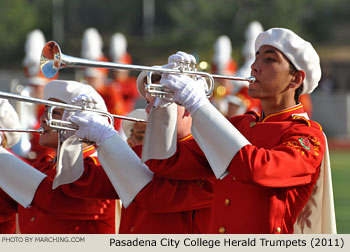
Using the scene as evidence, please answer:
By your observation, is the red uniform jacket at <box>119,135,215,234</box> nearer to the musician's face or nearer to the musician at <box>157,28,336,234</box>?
the musician at <box>157,28,336,234</box>

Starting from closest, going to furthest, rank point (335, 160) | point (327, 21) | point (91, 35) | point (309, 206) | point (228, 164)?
point (228, 164) → point (309, 206) → point (91, 35) → point (335, 160) → point (327, 21)

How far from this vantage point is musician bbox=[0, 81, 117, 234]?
14.6 feet

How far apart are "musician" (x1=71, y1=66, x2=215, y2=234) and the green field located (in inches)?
178

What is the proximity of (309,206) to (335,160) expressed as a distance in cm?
1466

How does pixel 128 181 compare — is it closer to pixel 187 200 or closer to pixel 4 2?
pixel 187 200

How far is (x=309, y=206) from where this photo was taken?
4039 mm

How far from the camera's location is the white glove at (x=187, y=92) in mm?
3668

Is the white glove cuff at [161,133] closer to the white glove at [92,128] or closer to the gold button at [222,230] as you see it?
the white glove at [92,128]

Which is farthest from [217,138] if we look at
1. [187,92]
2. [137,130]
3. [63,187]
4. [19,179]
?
[137,130]

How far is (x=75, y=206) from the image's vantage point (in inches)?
182

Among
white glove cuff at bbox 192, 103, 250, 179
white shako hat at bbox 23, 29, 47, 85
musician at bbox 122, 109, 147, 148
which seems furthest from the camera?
white shako hat at bbox 23, 29, 47, 85

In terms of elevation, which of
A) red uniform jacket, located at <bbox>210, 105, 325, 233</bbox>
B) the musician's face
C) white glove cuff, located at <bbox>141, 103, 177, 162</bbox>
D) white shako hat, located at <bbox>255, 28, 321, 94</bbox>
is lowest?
red uniform jacket, located at <bbox>210, 105, 325, 233</bbox>

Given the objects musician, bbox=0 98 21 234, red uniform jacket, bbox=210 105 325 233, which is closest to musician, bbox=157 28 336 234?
red uniform jacket, bbox=210 105 325 233

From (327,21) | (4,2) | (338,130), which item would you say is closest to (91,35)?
(338,130)
